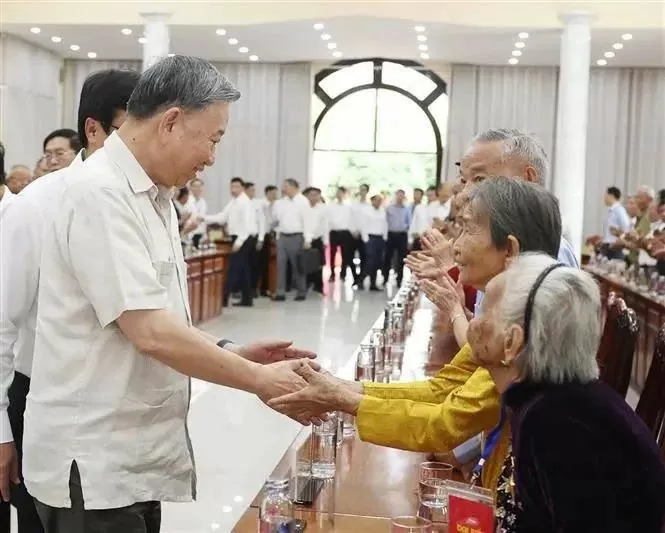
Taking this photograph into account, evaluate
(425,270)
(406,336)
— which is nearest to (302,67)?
(406,336)

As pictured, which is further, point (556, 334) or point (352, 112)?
point (352, 112)

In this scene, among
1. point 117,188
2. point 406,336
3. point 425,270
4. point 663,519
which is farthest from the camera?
point 406,336

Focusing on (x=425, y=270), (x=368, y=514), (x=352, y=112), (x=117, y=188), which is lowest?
(x=368, y=514)

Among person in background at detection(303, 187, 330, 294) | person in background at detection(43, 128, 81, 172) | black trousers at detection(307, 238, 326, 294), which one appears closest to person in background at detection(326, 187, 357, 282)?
person in background at detection(303, 187, 330, 294)

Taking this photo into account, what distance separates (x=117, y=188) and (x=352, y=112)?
15.2m

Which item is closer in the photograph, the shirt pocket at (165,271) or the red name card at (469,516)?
the red name card at (469,516)

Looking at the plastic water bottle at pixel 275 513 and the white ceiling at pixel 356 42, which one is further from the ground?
the white ceiling at pixel 356 42

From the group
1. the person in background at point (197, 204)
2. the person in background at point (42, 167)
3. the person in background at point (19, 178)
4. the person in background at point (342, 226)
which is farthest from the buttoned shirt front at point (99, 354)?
the person in background at point (342, 226)

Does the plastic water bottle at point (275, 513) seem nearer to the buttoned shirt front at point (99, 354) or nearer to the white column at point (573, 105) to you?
the buttoned shirt front at point (99, 354)

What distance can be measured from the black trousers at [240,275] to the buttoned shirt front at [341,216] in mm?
3099

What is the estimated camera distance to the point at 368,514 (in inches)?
74.9

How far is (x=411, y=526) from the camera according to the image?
59.6 inches

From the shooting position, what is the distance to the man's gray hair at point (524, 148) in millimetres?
2436

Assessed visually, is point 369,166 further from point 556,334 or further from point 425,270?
point 556,334
